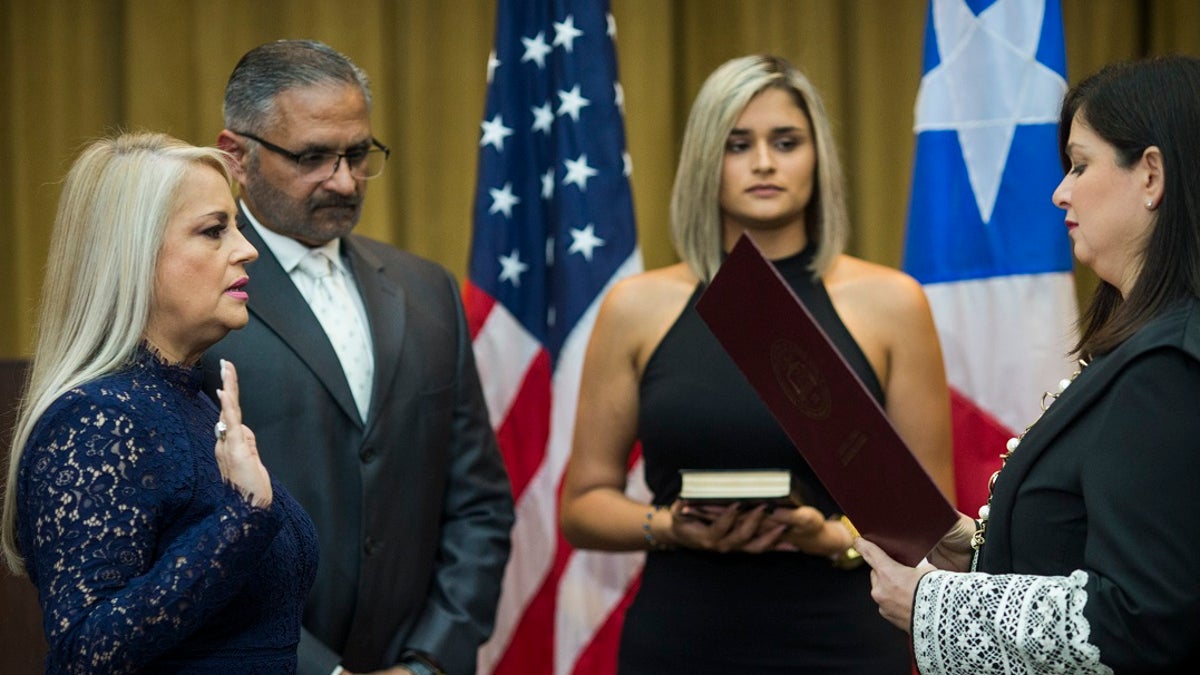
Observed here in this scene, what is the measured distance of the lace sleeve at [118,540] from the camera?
1.83 m

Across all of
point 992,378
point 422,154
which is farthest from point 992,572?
point 422,154

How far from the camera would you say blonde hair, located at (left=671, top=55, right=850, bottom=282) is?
10.1 ft

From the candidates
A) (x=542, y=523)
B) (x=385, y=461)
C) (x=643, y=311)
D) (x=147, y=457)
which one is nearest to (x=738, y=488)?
(x=643, y=311)

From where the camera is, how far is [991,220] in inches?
140

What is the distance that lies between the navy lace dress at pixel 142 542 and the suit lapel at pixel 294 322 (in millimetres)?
666

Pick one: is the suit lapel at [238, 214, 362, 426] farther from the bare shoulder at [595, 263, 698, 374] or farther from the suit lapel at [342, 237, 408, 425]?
the bare shoulder at [595, 263, 698, 374]

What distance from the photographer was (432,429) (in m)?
2.93

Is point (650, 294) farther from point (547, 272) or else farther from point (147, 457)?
point (147, 457)

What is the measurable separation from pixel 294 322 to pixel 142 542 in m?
0.93

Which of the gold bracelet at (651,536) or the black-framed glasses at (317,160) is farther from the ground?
the black-framed glasses at (317,160)

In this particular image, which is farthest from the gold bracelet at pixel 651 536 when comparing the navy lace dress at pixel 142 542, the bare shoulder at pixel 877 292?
the navy lace dress at pixel 142 542

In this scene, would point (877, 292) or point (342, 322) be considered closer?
point (342, 322)

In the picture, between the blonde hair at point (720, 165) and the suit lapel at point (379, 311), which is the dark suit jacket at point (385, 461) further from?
the blonde hair at point (720, 165)

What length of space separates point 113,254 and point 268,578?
1.72 feet
